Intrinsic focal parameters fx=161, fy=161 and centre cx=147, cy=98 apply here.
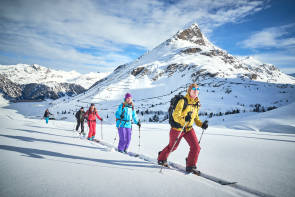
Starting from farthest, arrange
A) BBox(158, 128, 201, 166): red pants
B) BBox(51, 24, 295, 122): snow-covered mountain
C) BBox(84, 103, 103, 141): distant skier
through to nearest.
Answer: BBox(51, 24, 295, 122): snow-covered mountain
BBox(84, 103, 103, 141): distant skier
BBox(158, 128, 201, 166): red pants

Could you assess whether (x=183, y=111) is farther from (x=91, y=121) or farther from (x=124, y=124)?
(x=91, y=121)

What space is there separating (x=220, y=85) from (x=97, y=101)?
67320 millimetres

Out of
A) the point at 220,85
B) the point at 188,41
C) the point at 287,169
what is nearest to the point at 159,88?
the point at 220,85

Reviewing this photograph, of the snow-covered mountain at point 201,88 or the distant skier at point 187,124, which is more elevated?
the snow-covered mountain at point 201,88

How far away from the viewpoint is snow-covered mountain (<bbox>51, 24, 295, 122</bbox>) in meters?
49.1


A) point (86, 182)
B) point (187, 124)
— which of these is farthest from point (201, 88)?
point (86, 182)

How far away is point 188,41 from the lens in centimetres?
19588

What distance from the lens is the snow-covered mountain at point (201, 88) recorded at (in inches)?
1933

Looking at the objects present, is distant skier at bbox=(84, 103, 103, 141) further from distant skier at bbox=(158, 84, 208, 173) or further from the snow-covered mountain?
the snow-covered mountain

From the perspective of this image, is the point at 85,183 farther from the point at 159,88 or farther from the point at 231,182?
the point at 159,88

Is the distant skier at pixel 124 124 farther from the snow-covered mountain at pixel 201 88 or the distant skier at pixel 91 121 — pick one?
the snow-covered mountain at pixel 201 88

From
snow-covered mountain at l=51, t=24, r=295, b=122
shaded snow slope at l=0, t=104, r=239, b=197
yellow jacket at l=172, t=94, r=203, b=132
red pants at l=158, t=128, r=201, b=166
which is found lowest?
shaded snow slope at l=0, t=104, r=239, b=197

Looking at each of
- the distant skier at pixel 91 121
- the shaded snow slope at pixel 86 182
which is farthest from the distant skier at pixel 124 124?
the distant skier at pixel 91 121

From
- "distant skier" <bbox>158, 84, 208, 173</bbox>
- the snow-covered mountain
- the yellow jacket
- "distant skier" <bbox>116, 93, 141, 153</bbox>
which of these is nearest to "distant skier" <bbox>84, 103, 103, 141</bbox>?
"distant skier" <bbox>116, 93, 141, 153</bbox>
